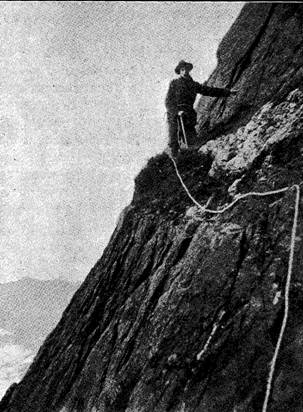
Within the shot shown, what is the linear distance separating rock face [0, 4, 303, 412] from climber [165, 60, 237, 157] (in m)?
0.72

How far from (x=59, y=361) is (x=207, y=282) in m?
6.25

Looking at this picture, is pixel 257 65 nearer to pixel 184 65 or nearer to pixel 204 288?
pixel 184 65

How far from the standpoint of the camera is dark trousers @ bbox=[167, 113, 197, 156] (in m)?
11.7

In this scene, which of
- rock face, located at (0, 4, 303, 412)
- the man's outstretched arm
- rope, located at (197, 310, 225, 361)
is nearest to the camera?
rock face, located at (0, 4, 303, 412)

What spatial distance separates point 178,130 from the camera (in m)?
11.9

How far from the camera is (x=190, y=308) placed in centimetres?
668

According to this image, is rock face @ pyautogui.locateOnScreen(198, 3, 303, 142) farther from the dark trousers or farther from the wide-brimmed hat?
the wide-brimmed hat

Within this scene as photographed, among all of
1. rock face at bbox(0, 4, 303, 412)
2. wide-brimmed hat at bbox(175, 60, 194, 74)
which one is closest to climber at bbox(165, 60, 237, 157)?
wide-brimmed hat at bbox(175, 60, 194, 74)

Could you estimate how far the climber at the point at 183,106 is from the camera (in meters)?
11.7

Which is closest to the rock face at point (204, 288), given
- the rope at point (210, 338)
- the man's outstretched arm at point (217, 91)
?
the rope at point (210, 338)

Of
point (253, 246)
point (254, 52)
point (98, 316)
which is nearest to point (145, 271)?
point (98, 316)

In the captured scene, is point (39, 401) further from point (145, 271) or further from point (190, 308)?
point (190, 308)

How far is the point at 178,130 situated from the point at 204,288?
6558mm

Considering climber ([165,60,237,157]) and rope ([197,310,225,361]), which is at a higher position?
climber ([165,60,237,157])
